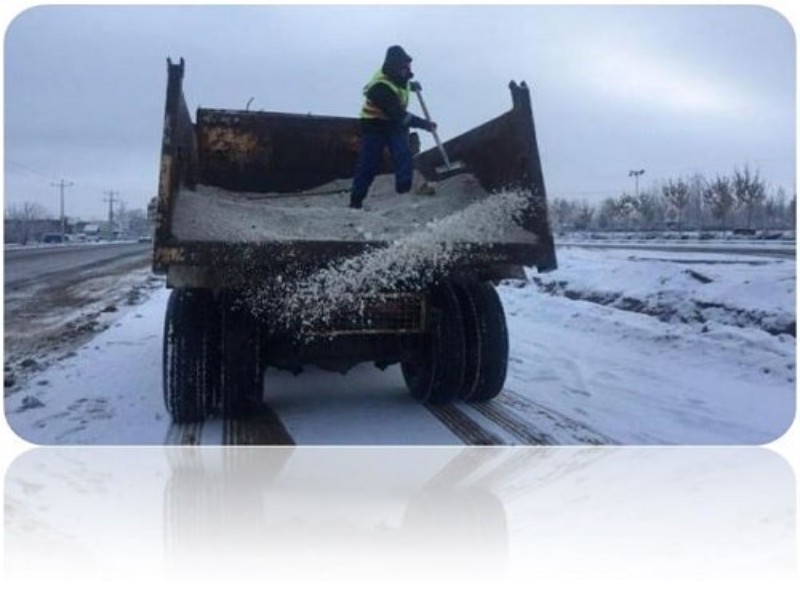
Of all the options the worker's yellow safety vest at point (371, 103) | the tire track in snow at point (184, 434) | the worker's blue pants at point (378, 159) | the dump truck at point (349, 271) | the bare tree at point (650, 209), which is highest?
the worker's yellow safety vest at point (371, 103)

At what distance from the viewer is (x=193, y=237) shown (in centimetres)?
463

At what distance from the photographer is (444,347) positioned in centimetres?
539

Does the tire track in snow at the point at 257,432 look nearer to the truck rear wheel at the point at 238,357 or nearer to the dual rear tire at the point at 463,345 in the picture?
the truck rear wheel at the point at 238,357

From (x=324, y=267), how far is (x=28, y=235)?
2790 millimetres

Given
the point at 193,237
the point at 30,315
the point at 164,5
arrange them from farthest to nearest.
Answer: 1. the point at 30,315
2. the point at 164,5
3. the point at 193,237

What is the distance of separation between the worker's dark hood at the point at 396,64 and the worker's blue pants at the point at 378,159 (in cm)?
36

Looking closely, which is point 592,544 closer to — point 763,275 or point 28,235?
point 763,275

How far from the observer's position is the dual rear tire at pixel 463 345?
5.41 m

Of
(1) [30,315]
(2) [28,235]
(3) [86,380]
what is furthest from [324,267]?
(1) [30,315]

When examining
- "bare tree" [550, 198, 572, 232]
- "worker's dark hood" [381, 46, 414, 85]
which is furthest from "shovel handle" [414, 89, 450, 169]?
"bare tree" [550, 198, 572, 232]

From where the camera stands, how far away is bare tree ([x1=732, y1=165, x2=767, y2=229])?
19.6ft

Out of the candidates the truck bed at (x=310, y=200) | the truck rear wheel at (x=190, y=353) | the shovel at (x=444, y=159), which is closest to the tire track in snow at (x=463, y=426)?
the truck bed at (x=310, y=200)

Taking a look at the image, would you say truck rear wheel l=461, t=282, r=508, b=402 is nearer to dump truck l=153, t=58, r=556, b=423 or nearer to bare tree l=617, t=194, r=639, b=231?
dump truck l=153, t=58, r=556, b=423

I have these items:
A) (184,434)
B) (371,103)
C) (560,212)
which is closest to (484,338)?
(560,212)
